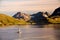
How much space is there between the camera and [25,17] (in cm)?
412

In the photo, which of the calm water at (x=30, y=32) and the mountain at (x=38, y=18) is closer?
the calm water at (x=30, y=32)

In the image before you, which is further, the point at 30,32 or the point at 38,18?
the point at 38,18

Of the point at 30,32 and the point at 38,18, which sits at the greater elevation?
the point at 38,18

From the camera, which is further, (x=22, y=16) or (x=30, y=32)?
(x=22, y=16)

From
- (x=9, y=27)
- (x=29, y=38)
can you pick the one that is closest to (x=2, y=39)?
(x=9, y=27)

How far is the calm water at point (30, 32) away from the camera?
392 cm

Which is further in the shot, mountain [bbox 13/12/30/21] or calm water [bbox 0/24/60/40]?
mountain [bbox 13/12/30/21]

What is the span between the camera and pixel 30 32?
3986 mm

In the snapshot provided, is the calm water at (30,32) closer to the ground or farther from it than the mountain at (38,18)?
closer to the ground

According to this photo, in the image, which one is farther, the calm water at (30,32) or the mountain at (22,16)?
the mountain at (22,16)

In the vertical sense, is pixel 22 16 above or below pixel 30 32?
above

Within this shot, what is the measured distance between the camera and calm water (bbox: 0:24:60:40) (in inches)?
154

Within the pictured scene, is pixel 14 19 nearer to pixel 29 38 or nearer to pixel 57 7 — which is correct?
pixel 29 38

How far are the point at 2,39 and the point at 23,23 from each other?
56cm
